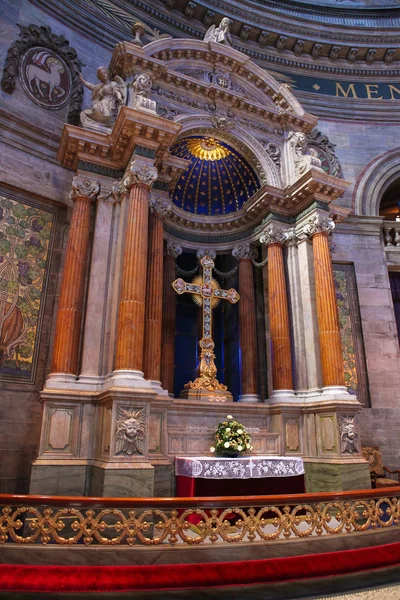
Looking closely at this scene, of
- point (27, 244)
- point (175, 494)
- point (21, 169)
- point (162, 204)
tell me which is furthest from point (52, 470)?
point (21, 169)

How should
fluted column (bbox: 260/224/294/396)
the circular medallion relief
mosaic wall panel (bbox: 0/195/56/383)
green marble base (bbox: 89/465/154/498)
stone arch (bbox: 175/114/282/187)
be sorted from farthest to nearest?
stone arch (bbox: 175/114/282/187)
the circular medallion relief
fluted column (bbox: 260/224/294/396)
mosaic wall panel (bbox: 0/195/56/383)
green marble base (bbox: 89/465/154/498)

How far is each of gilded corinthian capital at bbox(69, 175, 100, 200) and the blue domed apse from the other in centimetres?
307

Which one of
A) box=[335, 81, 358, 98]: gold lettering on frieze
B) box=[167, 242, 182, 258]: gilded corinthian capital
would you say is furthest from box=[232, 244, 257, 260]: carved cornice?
box=[335, 81, 358, 98]: gold lettering on frieze

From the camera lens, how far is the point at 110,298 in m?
8.43

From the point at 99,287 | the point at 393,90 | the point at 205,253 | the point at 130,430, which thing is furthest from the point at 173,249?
the point at 393,90

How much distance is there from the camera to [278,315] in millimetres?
10062

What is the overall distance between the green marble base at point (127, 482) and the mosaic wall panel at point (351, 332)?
732cm

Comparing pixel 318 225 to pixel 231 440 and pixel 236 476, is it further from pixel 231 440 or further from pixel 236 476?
pixel 236 476

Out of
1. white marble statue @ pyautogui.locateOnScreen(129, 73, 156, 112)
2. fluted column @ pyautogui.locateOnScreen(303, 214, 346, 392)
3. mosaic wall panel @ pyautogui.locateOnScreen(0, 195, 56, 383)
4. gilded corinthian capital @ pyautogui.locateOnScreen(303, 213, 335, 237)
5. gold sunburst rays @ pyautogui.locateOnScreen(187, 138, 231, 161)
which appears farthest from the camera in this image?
gold sunburst rays @ pyautogui.locateOnScreen(187, 138, 231, 161)

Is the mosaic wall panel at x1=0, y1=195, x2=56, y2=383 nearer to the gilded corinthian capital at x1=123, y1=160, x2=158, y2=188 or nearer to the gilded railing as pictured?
the gilded corinthian capital at x1=123, y1=160, x2=158, y2=188

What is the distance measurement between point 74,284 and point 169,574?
5693 millimetres

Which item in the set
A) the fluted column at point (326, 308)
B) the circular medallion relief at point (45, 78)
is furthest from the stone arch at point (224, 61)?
the fluted column at point (326, 308)

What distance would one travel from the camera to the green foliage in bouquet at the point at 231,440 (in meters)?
7.74

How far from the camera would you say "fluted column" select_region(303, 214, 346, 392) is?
909 cm
